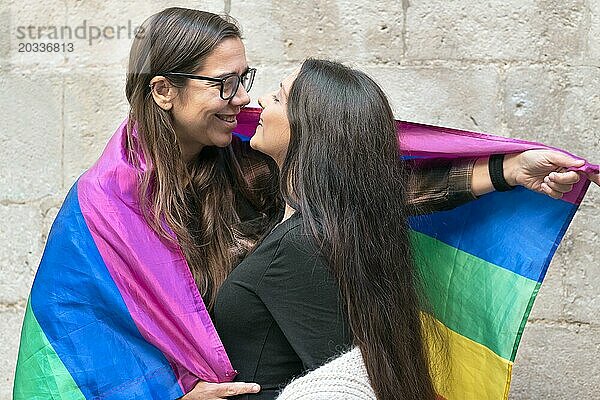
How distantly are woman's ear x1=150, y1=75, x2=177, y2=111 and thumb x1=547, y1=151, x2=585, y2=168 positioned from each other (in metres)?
0.86

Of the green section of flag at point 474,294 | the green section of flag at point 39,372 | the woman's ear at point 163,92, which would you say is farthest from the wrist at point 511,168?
the green section of flag at point 39,372

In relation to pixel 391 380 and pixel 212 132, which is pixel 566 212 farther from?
pixel 212 132

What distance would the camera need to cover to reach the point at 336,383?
1.80 m

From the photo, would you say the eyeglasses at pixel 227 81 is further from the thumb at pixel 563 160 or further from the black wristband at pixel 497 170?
the thumb at pixel 563 160

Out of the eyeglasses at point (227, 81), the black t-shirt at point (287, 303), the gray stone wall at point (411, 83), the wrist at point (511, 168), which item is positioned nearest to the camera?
the black t-shirt at point (287, 303)

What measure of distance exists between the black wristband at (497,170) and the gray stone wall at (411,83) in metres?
0.80

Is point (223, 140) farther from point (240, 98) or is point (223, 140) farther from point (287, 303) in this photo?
point (287, 303)

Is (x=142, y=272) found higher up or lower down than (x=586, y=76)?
lower down

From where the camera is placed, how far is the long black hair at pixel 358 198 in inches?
70.3

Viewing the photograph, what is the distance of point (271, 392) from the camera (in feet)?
6.13

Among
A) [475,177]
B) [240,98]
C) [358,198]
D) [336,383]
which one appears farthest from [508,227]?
[240,98]

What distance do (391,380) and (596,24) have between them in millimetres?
1443

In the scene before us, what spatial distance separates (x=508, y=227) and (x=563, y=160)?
25 cm

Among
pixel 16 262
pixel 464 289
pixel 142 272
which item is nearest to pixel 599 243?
pixel 464 289
